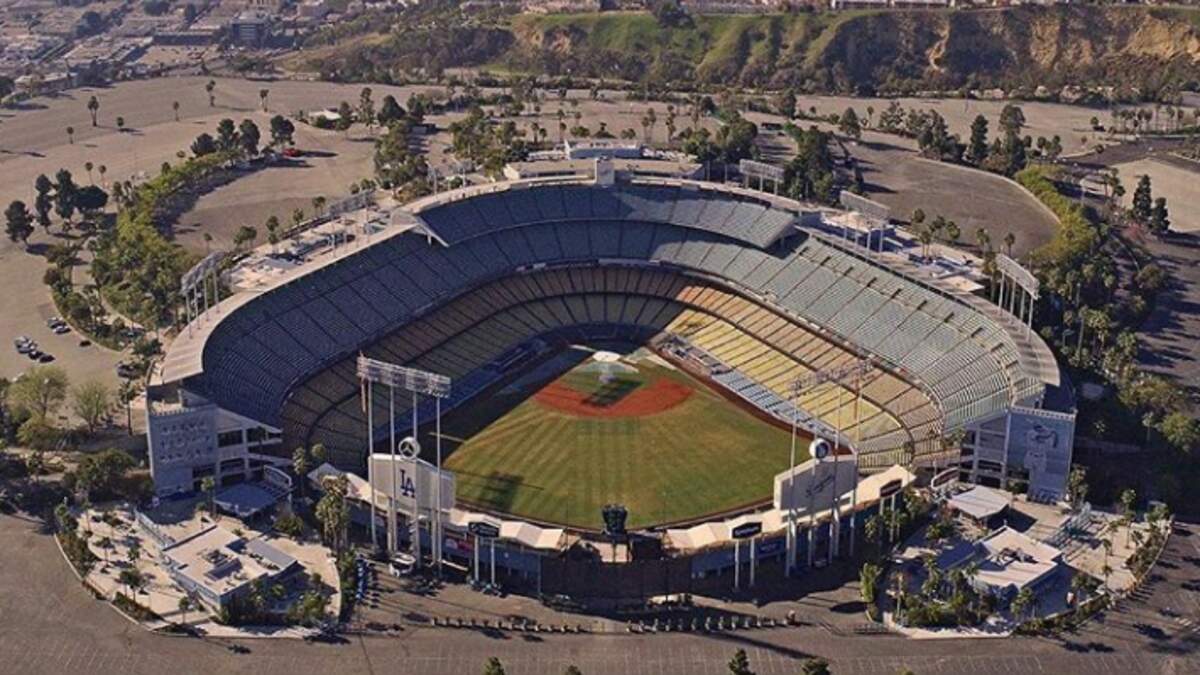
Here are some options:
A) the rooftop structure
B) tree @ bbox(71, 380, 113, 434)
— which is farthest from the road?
tree @ bbox(71, 380, 113, 434)

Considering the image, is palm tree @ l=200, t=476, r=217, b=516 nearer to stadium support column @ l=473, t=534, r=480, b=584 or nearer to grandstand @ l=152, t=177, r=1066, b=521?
grandstand @ l=152, t=177, r=1066, b=521

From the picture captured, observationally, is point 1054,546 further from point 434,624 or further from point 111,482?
point 111,482

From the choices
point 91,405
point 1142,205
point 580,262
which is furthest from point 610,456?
point 1142,205

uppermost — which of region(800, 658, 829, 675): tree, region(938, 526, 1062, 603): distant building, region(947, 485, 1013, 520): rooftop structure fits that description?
region(947, 485, 1013, 520): rooftop structure

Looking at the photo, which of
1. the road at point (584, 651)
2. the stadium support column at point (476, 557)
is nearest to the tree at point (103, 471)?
the road at point (584, 651)

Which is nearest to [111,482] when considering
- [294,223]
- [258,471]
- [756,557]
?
[258,471]

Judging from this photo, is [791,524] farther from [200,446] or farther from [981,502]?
[200,446]

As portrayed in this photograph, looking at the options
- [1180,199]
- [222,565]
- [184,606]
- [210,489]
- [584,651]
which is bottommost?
[584,651]

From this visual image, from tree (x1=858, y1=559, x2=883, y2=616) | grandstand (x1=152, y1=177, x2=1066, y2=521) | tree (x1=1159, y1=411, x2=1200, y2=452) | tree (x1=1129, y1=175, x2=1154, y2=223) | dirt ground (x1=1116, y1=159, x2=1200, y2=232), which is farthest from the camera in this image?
dirt ground (x1=1116, y1=159, x2=1200, y2=232)
